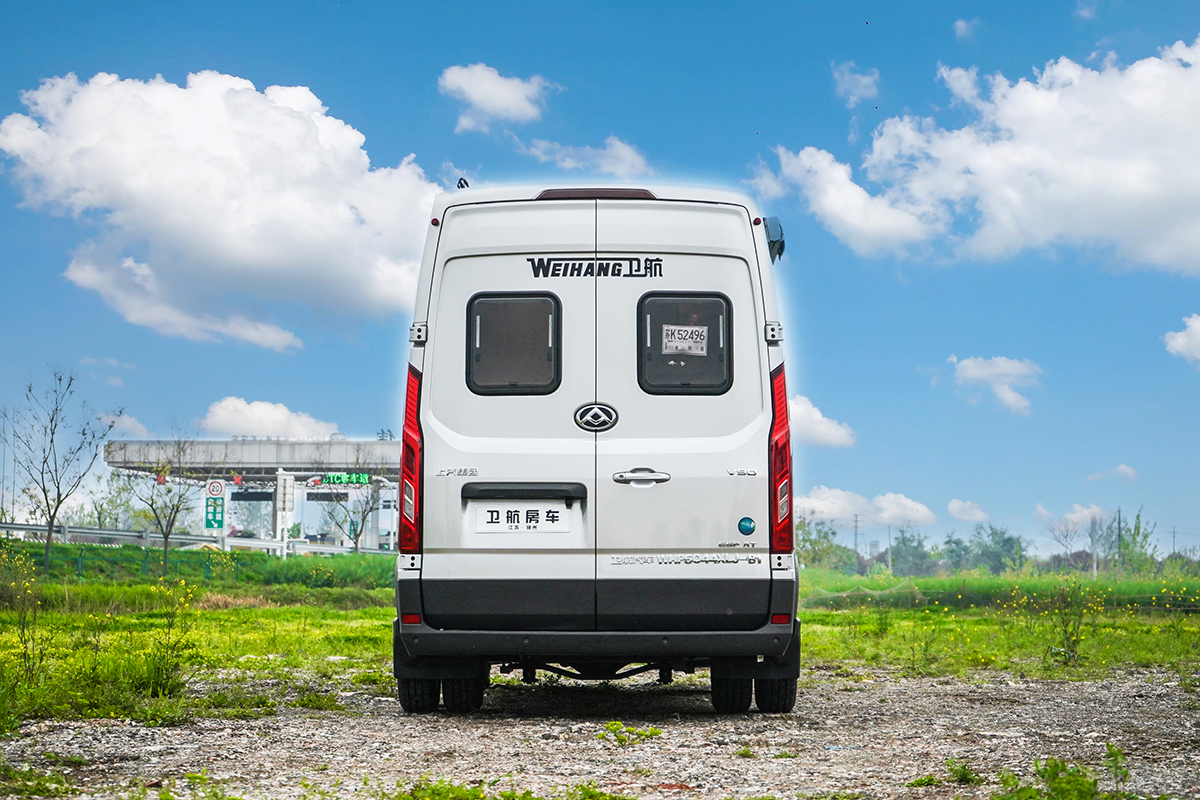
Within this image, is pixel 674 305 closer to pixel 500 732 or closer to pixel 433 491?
pixel 433 491

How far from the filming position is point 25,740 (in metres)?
5.46

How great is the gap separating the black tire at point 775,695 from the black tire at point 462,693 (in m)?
1.77

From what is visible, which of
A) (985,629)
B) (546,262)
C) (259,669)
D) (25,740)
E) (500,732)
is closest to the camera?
(25,740)

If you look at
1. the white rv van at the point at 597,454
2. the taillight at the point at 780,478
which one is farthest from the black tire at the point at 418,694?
the taillight at the point at 780,478

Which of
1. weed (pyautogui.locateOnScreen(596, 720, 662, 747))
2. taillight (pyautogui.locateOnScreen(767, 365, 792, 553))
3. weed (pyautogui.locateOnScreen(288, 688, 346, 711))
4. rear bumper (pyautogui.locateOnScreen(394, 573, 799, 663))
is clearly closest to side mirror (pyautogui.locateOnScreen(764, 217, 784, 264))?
taillight (pyautogui.locateOnScreen(767, 365, 792, 553))

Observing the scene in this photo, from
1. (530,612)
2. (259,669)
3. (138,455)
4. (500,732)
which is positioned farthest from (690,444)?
(138,455)

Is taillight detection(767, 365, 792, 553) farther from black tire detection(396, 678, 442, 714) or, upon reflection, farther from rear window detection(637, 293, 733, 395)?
black tire detection(396, 678, 442, 714)

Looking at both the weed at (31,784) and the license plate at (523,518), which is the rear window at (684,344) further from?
the weed at (31,784)

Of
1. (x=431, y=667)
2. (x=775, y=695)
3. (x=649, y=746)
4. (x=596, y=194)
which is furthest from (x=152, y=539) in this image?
(x=649, y=746)

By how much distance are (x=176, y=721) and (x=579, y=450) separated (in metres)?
2.85

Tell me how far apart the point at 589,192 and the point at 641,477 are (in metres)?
1.78

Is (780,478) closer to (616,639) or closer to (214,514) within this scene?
(616,639)

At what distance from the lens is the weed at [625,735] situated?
219 inches

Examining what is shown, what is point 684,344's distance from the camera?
628 centimetres
